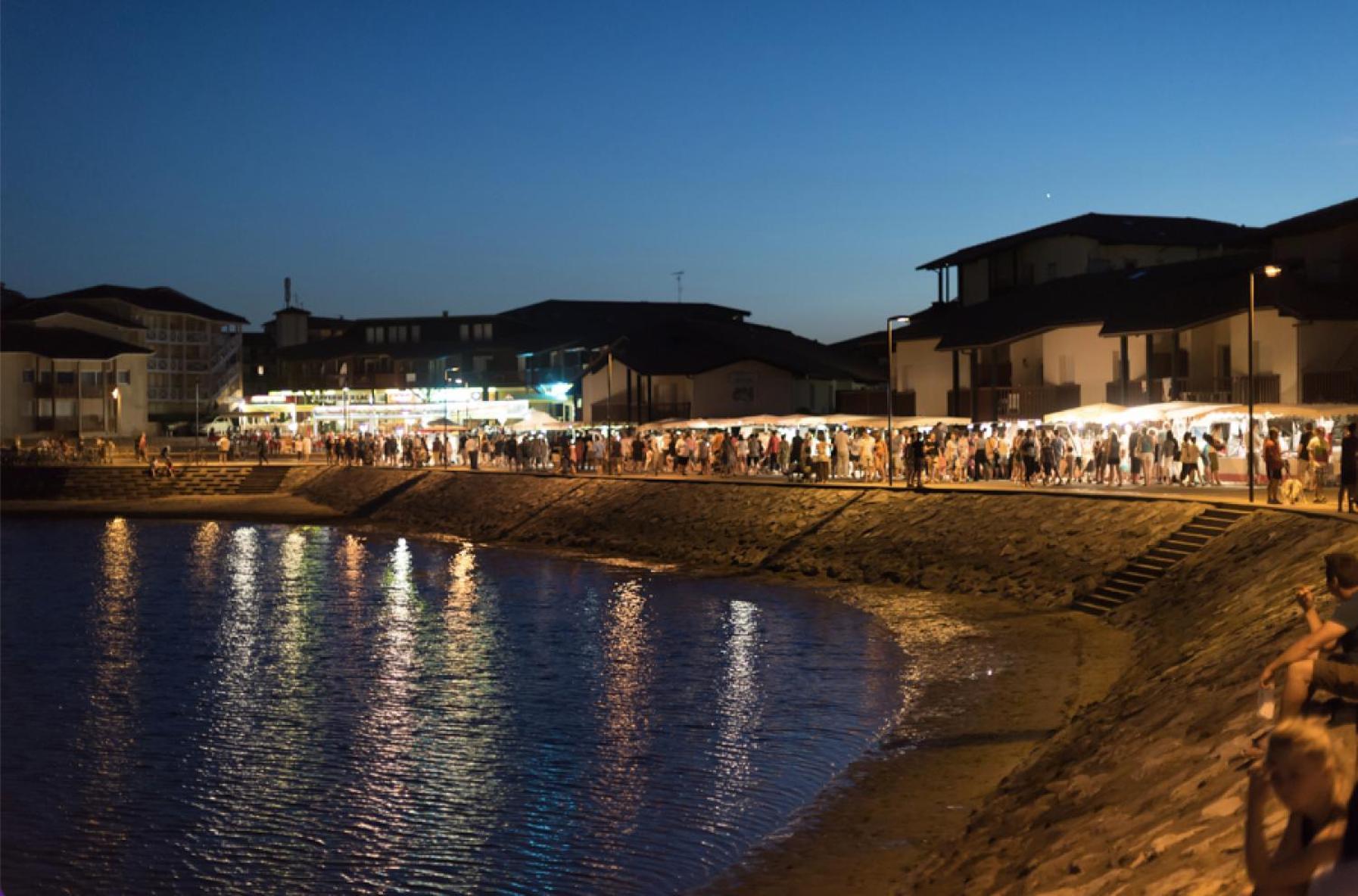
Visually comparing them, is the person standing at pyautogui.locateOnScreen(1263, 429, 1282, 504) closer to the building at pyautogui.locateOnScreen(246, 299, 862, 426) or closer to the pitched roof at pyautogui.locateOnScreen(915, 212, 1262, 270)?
the pitched roof at pyautogui.locateOnScreen(915, 212, 1262, 270)

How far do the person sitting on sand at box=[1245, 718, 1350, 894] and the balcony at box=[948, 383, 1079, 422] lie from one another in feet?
132

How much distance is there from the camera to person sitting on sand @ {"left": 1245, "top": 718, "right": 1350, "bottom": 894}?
14.5 ft

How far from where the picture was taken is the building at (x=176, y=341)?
310ft

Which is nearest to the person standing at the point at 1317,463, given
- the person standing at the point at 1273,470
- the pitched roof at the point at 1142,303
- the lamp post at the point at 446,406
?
the person standing at the point at 1273,470

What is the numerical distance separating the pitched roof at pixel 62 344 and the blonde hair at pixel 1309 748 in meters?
85.3

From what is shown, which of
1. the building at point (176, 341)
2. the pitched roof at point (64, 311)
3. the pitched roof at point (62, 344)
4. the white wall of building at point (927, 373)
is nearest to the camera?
the white wall of building at point (927, 373)

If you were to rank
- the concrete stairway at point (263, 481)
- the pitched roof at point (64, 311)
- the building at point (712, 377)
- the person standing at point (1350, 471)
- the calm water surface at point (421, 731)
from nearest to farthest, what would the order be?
the calm water surface at point (421, 731) < the person standing at point (1350, 471) < the building at point (712, 377) < the concrete stairway at point (263, 481) < the pitched roof at point (64, 311)

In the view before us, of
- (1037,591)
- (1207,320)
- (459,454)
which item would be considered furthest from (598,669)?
(459,454)

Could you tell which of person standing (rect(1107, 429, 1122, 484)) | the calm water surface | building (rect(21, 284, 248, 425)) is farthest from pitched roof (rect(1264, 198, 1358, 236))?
building (rect(21, 284, 248, 425))

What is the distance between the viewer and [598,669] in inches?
846

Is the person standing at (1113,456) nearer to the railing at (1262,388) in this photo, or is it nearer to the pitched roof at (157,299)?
the railing at (1262,388)

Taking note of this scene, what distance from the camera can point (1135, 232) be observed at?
51.3 meters

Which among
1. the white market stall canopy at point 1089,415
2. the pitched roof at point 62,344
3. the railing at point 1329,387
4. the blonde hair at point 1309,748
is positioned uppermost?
the pitched roof at point 62,344

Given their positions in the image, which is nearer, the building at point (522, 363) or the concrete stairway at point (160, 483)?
the concrete stairway at point (160, 483)
